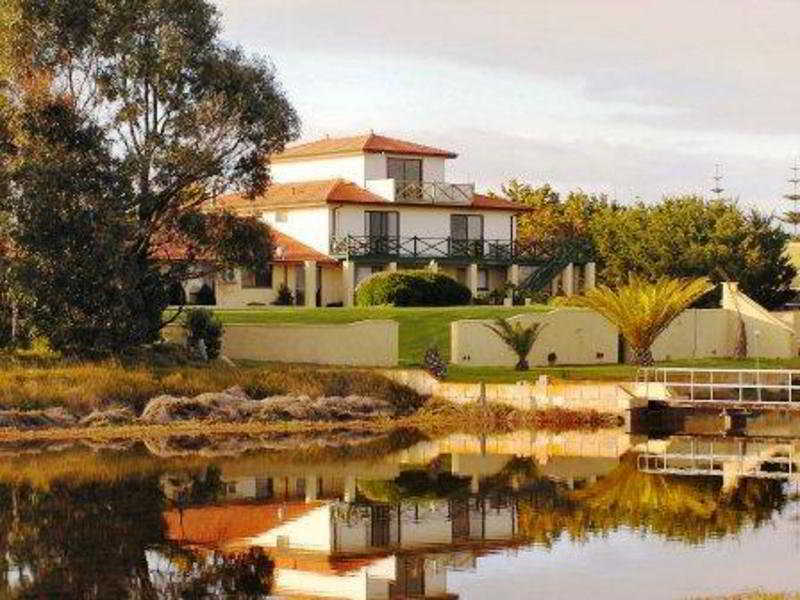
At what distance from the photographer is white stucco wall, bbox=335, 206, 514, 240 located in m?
78.6

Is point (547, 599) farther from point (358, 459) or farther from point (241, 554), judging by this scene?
point (358, 459)

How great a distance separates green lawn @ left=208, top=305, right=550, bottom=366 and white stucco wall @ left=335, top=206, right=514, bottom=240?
12.8 meters

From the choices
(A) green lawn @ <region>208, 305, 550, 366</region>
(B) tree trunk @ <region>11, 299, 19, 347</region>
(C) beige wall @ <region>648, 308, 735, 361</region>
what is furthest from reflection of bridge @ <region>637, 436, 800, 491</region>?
(B) tree trunk @ <region>11, 299, 19, 347</region>

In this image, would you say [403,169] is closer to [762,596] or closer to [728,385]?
[728,385]

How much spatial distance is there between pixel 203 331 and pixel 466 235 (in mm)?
28727

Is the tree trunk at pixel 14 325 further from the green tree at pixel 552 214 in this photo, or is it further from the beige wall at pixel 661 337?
the green tree at pixel 552 214

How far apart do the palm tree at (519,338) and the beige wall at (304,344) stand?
3937 mm

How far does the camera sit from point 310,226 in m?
79.1

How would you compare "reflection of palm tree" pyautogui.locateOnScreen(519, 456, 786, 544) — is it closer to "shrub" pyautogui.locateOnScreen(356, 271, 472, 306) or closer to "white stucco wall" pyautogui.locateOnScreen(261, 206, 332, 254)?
"shrub" pyautogui.locateOnScreen(356, 271, 472, 306)

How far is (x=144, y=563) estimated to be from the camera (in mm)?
28531

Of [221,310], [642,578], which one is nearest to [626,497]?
[642,578]

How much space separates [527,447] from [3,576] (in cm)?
2158

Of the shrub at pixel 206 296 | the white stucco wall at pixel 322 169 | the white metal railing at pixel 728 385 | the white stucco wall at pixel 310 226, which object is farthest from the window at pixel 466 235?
the white metal railing at pixel 728 385

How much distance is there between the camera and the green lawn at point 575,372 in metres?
54.9
